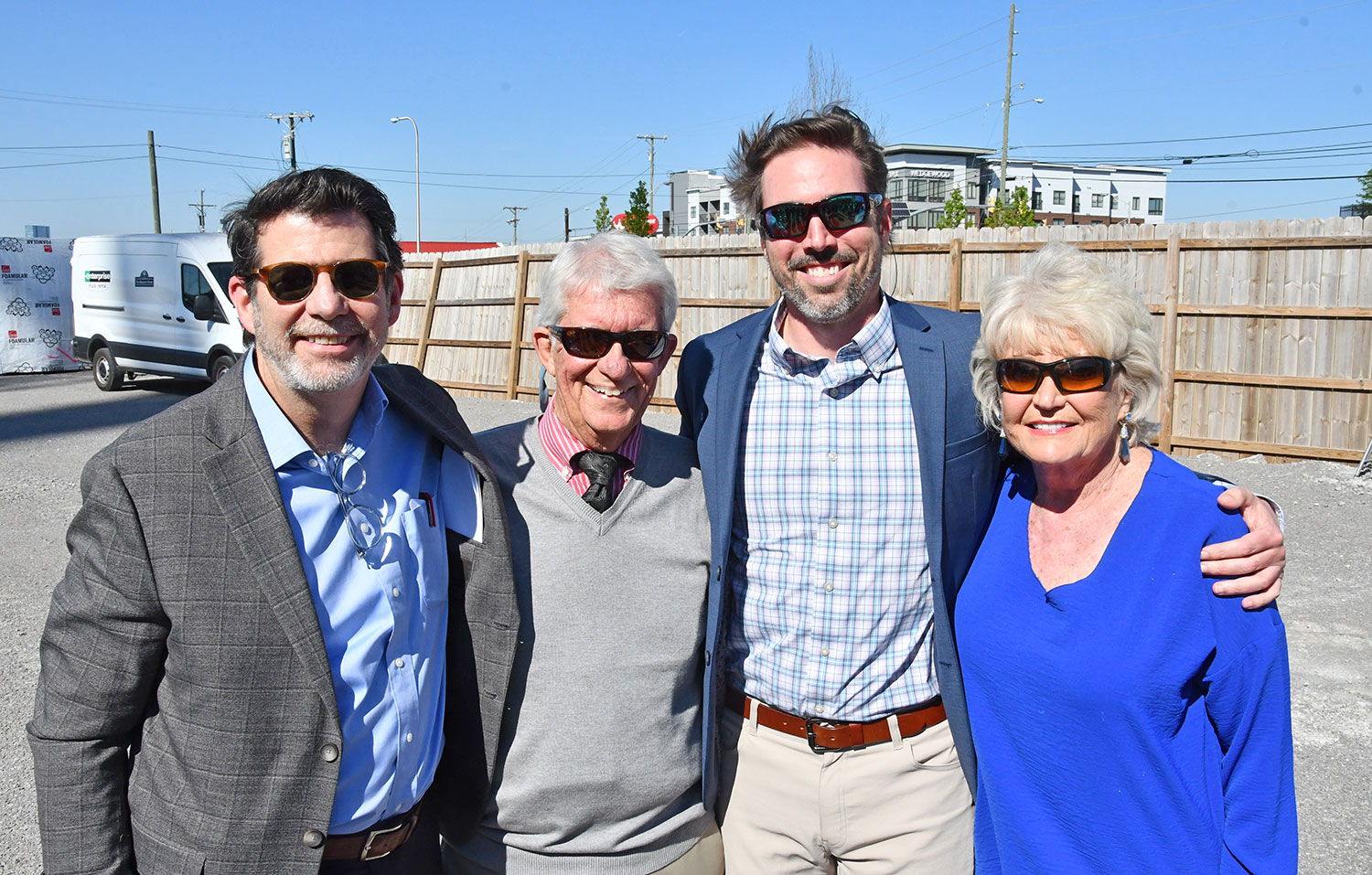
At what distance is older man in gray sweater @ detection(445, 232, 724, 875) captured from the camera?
2148mm

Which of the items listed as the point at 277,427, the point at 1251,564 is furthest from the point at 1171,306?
the point at 277,427

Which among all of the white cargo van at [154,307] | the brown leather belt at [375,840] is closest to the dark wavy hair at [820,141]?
the brown leather belt at [375,840]

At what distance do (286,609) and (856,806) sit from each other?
150cm

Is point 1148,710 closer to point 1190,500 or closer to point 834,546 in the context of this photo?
A: point 1190,500

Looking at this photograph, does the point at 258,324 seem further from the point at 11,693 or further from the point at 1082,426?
the point at 11,693

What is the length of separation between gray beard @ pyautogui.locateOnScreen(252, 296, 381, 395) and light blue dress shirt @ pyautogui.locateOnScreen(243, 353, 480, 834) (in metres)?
0.07

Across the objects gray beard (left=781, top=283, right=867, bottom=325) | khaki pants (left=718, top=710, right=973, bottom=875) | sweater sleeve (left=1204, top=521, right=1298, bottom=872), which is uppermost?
gray beard (left=781, top=283, right=867, bottom=325)

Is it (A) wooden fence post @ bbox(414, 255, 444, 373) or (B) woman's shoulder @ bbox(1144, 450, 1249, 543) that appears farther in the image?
(A) wooden fence post @ bbox(414, 255, 444, 373)

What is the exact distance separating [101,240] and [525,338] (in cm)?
909

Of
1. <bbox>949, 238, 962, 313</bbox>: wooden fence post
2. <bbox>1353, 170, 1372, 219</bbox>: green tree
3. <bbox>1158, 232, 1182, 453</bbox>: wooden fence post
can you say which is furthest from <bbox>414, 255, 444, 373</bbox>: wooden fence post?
<bbox>1353, 170, 1372, 219</bbox>: green tree

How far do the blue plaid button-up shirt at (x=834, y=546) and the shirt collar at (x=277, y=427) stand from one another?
1009 millimetres

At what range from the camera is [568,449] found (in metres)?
2.30

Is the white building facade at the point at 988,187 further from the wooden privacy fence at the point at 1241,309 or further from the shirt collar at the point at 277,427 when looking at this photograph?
the shirt collar at the point at 277,427

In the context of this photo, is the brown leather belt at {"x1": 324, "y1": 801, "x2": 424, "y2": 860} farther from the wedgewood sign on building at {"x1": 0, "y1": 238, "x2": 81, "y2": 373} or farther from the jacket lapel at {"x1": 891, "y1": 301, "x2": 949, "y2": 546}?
the wedgewood sign on building at {"x1": 0, "y1": 238, "x2": 81, "y2": 373}
